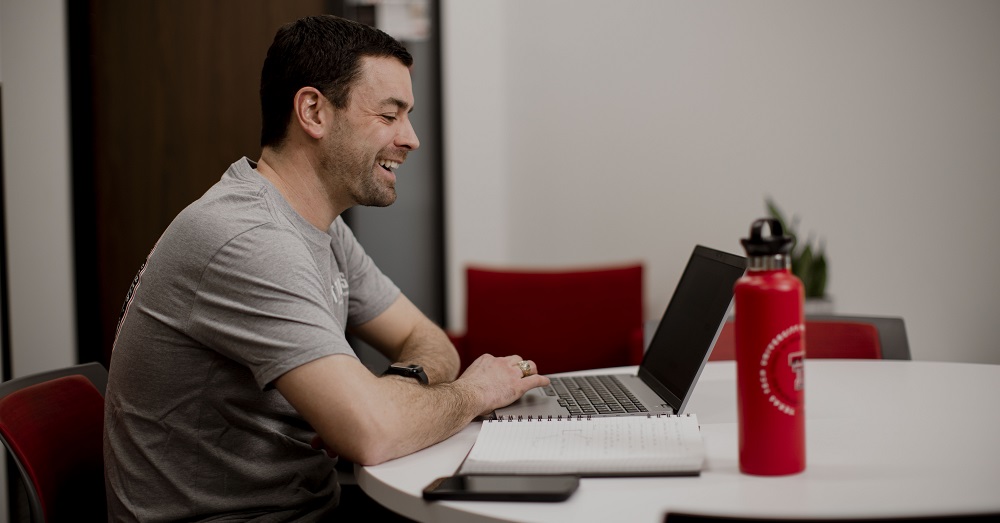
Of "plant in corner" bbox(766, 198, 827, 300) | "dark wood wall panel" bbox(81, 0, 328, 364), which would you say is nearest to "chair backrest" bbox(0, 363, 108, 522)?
"dark wood wall panel" bbox(81, 0, 328, 364)

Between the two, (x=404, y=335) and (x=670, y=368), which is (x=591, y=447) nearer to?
(x=670, y=368)

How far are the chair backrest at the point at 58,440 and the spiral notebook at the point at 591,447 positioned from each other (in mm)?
668

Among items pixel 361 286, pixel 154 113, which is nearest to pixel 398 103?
pixel 361 286

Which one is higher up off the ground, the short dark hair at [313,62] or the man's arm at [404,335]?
the short dark hair at [313,62]

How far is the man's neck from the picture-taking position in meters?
1.53

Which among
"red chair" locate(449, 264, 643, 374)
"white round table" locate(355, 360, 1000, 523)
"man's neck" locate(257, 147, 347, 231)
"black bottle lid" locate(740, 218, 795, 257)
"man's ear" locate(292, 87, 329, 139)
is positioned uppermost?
"man's ear" locate(292, 87, 329, 139)

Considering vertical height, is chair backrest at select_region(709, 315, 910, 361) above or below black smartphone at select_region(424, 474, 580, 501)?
below

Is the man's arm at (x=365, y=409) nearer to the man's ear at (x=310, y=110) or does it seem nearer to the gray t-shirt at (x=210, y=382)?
the gray t-shirt at (x=210, y=382)

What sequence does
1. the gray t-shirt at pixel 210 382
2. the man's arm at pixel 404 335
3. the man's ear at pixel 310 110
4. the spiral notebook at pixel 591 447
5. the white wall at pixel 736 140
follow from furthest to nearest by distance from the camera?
the white wall at pixel 736 140, the man's arm at pixel 404 335, the man's ear at pixel 310 110, the gray t-shirt at pixel 210 382, the spiral notebook at pixel 591 447

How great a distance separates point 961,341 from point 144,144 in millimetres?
3519

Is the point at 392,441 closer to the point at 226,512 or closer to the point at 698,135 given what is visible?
the point at 226,512

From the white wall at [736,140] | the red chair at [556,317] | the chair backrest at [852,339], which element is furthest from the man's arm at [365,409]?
the white wall at [736,140]

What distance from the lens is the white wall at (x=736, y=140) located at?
328 cm

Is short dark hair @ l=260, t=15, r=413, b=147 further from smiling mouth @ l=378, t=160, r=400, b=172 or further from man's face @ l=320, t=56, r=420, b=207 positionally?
smiling mouth @ l=378, t=160, r=400, b=172
